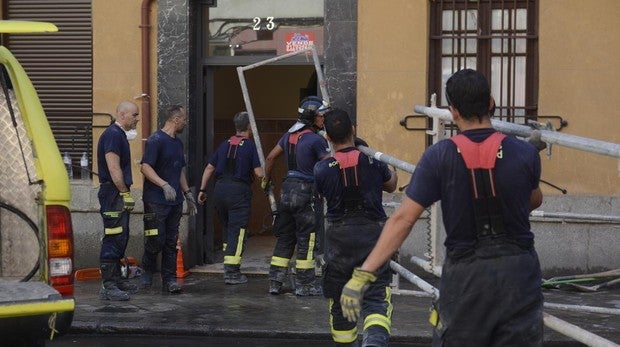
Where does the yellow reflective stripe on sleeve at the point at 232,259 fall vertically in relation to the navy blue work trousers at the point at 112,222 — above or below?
below

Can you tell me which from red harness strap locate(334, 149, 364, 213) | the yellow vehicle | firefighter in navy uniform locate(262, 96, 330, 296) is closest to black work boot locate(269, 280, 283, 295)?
firefighter in navy uniform locate(262, 96, 330, 296)

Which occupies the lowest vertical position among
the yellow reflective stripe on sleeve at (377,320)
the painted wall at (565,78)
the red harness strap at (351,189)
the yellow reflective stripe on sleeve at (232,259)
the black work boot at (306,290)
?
the black work boot at (306,290)

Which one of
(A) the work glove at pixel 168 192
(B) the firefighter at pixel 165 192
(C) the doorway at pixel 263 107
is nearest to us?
(A) the work glove at pixel 168 192

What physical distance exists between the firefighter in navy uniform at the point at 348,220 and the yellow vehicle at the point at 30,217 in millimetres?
1619

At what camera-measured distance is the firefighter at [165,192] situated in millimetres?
11875

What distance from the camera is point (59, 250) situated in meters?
7.34

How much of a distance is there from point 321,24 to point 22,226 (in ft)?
21.4

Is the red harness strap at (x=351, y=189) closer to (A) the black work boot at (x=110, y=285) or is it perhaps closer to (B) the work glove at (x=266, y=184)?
(A) the black work boot at (x=110, y=285)

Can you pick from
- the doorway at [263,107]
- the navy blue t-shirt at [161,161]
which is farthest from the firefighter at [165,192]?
the doorway at [263,107]

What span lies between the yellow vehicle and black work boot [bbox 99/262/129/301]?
3880mm

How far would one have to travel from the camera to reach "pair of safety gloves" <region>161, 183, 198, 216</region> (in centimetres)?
1176

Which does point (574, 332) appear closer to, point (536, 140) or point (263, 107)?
point (536, 140)

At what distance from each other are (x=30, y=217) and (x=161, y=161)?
4379 mm

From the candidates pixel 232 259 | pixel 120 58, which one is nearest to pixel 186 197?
pixel 232 259
